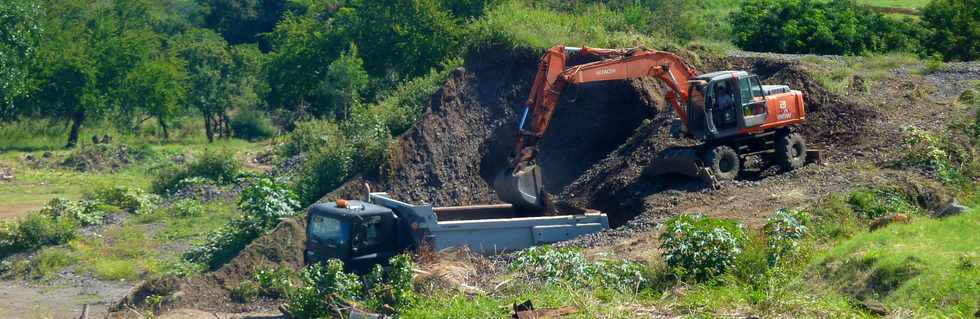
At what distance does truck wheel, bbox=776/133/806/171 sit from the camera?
67.5 feet

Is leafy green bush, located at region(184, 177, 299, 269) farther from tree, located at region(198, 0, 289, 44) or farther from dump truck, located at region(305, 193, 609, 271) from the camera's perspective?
tree, located at region(198, 0, 289, 44)

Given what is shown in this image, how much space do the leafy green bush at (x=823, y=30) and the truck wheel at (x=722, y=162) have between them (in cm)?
1196

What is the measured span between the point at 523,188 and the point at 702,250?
638 cm

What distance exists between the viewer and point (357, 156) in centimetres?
2230

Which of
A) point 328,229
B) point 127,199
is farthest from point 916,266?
point 127,199

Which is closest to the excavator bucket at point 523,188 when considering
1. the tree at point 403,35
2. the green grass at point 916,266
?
the green grass at point 916,266

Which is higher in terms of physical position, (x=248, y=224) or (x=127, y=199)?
(x=248, y=224)

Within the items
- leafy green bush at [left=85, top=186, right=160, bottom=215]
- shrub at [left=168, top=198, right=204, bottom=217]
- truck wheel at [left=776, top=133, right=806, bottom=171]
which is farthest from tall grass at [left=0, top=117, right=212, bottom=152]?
truck wheel at [left=776, top=133, right=806, bottom=171]

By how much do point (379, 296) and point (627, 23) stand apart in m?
16.3

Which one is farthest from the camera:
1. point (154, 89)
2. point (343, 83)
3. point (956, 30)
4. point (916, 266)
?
point (154, 89)

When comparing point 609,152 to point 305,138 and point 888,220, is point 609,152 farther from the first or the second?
point 305,138

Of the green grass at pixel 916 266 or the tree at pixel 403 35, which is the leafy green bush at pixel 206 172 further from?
the green grass at pixel 916 266

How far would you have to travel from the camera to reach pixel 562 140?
2425cm

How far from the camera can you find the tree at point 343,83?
33.4 m
